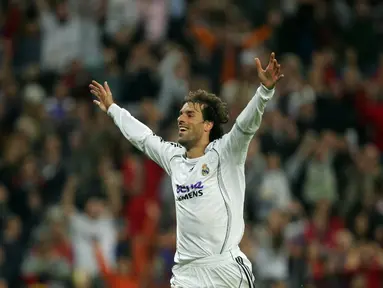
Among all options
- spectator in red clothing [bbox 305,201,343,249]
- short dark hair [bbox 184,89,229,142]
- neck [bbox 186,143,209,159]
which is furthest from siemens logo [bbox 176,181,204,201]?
spectator in red clothing [bbox 305,201,343,249]

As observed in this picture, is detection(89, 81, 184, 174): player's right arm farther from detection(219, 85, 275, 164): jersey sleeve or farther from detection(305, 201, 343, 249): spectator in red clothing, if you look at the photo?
detection(305, 201, 343, 249): spectator in red clothing

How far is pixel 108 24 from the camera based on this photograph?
21125mm

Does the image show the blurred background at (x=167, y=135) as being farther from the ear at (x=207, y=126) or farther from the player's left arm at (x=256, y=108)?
the player's left arm at (x=256, y=108)

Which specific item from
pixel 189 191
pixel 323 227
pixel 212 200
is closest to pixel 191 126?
pixel 189 191

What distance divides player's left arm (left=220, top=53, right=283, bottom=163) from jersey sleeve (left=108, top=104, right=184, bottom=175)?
0.84 meters

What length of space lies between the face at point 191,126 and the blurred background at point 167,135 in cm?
505

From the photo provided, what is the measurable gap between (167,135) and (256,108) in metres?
8.45

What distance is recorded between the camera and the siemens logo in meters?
9.83

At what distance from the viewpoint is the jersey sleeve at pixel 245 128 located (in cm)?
934

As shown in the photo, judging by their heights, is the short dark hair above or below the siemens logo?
above

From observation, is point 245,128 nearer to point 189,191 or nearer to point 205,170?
point 205,170

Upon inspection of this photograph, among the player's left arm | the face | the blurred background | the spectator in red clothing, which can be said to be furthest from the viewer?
the blurred background

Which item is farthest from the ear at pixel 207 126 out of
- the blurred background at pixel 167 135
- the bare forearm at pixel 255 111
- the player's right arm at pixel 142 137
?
the blurred background at pixel 167 135

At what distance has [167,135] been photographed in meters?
17.8
